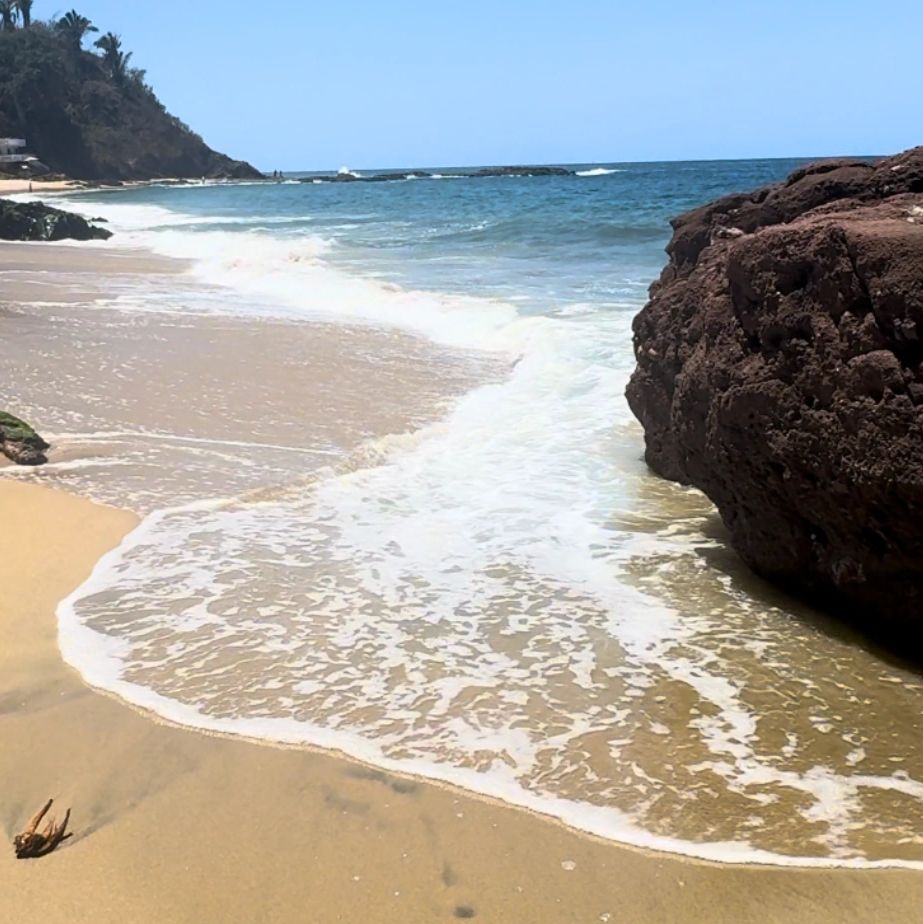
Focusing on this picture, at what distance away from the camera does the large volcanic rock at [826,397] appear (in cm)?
342

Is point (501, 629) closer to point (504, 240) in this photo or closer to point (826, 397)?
point (826, 397)

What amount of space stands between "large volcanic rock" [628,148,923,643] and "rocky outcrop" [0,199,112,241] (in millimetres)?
23033

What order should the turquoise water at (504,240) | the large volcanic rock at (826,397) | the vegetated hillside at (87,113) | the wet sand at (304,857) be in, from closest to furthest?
the wet sand at (304,857), the large volcanic rock at (826,397), the turquoise water at (504,240), the vegetated hillside at (87,113)

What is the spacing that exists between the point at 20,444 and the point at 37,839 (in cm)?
367

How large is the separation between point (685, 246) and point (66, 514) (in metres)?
3.69

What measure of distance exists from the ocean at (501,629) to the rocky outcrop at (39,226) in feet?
62.8

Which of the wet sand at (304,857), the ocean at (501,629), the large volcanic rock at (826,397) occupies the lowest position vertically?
the wet sand at (304,857)

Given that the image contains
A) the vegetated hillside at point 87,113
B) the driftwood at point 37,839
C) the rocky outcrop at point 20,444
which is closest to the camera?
the driftwood at point 37,839

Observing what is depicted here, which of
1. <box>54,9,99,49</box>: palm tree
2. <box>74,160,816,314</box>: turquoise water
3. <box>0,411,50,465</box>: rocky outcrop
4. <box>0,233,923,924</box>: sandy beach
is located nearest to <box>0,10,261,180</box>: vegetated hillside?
<box>54,9,99,49</box>: palm tree

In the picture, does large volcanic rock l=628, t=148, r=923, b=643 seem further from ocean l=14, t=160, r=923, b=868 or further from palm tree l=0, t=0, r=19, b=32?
palm tree l=0, t=0, r=19, b=32

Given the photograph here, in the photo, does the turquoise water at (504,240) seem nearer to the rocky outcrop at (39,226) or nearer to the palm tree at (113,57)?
the rocky outcrop at (39,226)

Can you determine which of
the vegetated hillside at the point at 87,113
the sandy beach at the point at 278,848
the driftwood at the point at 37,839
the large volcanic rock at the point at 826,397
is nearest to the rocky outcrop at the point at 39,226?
the sandy beach at the point at 278,848

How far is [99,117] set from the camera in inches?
3489

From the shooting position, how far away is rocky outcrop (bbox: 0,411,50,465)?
18.6 feet
